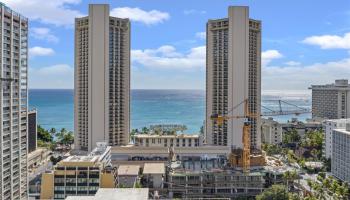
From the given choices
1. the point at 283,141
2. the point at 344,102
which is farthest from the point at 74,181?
the point at 344,102

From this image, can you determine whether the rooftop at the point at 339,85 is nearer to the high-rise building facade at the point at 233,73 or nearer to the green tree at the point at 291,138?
the green tree at the point at 291,138

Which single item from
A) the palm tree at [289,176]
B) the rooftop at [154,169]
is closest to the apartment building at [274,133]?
the palm tree at [289,176]

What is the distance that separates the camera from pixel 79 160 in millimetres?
42062

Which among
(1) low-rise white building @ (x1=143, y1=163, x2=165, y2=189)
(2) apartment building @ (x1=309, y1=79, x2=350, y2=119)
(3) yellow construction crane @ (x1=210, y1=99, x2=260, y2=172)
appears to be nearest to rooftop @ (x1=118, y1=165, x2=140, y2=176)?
(1) low-rise white building @ (x1=143, y1=163, x2=165, y2=189)

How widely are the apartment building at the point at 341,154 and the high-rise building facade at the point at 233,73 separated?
15.0m

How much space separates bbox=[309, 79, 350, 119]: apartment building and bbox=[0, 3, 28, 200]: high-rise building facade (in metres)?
77.9

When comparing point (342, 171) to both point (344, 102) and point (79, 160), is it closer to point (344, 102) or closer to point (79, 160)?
point (79, 160)

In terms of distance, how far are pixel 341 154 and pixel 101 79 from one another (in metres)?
37.8

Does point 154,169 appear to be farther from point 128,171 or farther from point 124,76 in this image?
point 124,76

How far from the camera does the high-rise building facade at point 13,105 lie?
3331 centimetres

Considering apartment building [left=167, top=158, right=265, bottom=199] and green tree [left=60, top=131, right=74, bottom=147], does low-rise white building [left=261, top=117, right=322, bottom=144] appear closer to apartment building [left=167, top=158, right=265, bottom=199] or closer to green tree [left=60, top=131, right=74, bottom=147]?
apartment building [left=167, top=158, right=265, bottom=199]

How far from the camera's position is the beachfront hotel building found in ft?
212

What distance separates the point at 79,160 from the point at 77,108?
25814mm

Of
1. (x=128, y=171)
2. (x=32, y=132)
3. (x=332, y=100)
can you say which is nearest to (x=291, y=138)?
(x=332, y=100)
